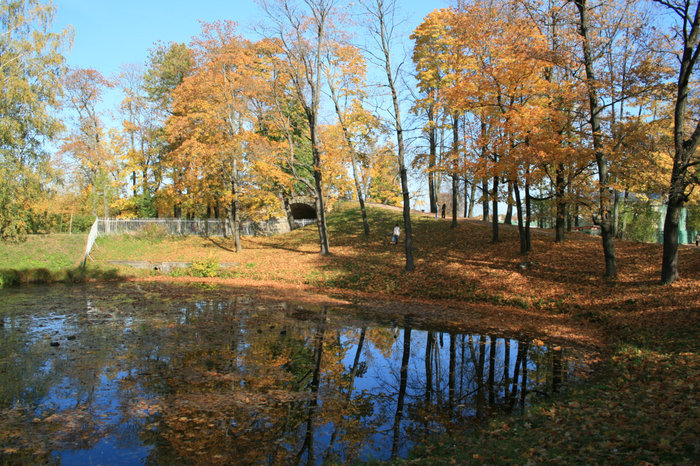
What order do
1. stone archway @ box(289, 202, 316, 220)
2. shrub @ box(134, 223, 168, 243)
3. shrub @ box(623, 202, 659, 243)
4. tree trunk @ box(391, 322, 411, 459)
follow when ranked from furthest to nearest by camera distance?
1. stone archway @ box(289, 202, 316, 220)
2. shrub @ box(134, 223, 168, 243)
3. shrub @ box(623, 202, 659, 243)
4. tree trunk @ box(391, 322, 411, 459)

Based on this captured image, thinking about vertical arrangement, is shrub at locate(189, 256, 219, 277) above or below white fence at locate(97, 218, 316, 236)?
below

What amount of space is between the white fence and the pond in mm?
17790

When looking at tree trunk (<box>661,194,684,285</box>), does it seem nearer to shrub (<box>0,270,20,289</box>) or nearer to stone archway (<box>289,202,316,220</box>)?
shrub (<box>0,270,20,289</box>)

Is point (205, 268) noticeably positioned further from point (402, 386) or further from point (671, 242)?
point (671, 242)

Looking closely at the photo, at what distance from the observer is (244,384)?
7328 mm

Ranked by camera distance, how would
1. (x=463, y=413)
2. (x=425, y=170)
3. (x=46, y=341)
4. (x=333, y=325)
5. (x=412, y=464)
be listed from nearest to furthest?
(x=412, y=464), (x=463, y=413), (x=46, y=341), (x=333, y=325), (x=425, y=170)

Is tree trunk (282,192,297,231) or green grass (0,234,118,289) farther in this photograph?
tree trunk (282,192,297,231)

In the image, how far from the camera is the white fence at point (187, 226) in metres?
30.0

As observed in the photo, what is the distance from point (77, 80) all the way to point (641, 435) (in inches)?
1532

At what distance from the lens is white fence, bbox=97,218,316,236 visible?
1180 inches

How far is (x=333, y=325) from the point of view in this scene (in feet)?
40.6

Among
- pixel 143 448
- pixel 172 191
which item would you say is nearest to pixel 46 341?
pixel 143 448

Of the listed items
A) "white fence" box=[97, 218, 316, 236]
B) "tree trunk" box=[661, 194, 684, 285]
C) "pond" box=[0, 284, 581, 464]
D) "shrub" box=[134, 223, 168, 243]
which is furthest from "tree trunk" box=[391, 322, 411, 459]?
"white fence" box=[97, 218, 316, 236]

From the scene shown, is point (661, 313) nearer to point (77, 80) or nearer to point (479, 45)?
point (479, 45)
